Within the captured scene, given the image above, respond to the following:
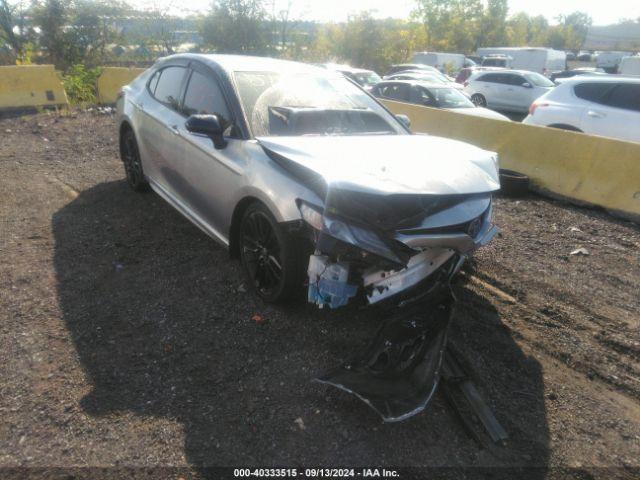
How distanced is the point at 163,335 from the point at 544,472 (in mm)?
2417

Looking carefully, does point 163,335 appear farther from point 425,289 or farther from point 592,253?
point 592,253

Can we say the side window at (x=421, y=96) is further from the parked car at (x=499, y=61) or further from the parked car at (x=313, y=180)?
the parked car at (x=499, y=61)

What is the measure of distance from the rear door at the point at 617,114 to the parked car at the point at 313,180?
5.10 meters

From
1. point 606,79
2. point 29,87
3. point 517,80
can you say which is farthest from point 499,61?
point 29,87

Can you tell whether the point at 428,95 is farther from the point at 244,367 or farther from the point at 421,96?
the point at 244,367

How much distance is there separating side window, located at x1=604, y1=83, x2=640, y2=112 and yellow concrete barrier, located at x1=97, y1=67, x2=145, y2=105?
36.8ft

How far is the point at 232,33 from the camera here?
1022 inches

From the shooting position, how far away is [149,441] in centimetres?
235

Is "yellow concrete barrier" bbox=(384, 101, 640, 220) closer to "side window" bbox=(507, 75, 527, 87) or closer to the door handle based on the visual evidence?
the door handle

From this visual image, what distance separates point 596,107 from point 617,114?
0.36m

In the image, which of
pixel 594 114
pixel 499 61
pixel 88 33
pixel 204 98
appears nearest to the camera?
pixel 204 98

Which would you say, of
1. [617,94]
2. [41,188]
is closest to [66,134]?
[41,188]

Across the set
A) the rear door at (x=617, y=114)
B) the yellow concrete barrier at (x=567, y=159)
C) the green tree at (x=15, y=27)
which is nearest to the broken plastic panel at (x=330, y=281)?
the yellow concrete barrier at (x=567, y=159)

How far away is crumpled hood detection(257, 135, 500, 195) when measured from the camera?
2.68 m
